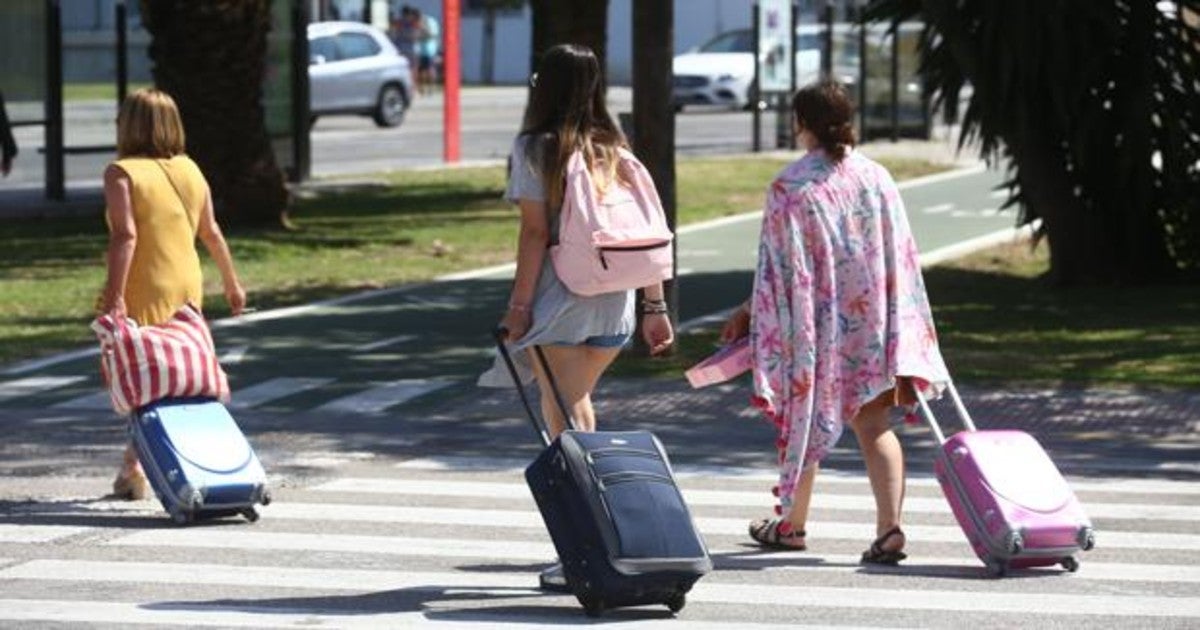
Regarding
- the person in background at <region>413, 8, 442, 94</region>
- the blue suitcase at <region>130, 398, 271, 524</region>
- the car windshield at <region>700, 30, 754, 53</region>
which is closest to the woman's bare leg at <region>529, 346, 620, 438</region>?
the blue suitcase at <region>130, 398, 271, 524</region>

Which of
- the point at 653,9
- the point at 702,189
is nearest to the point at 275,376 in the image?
the point at 653,9

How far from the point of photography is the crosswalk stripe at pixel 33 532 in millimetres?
9586

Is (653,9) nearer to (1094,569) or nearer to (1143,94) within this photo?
(1143,94)

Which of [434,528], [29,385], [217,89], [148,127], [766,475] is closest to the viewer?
[434,528]

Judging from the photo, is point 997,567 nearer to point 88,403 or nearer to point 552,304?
Answer: point 552,304

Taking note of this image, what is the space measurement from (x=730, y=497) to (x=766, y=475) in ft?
2.14

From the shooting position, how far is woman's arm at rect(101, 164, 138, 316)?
32.7ft

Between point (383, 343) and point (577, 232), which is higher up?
point (577, 232)

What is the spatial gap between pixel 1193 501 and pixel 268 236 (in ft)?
42.7

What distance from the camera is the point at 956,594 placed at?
28.1 ft

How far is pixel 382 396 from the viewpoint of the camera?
1382 cm

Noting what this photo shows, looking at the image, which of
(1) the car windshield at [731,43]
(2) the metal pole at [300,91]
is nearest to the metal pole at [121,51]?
(2) the metal pole at [300,91]

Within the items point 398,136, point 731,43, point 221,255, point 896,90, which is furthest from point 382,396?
point 731,43

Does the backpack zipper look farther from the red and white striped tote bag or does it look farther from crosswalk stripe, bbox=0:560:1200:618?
the red and white striped tote bag
